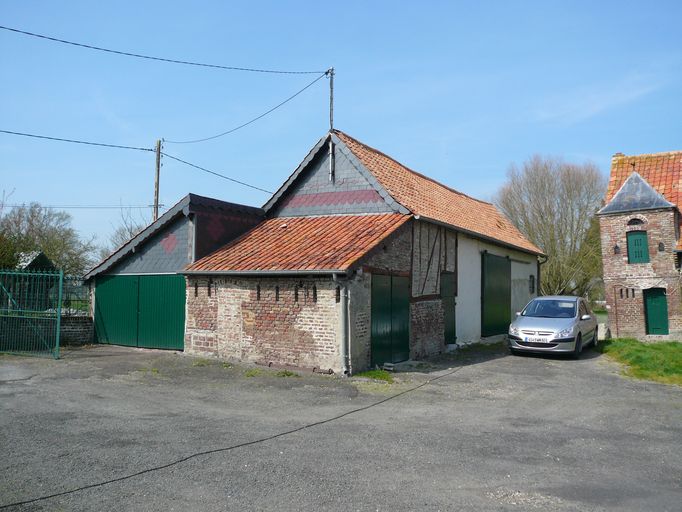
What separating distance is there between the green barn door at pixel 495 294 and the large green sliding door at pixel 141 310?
10401mm

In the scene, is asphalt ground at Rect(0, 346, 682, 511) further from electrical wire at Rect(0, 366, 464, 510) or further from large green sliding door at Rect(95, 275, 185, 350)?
large green sliding door at Rect(95, 275, 185, 350)

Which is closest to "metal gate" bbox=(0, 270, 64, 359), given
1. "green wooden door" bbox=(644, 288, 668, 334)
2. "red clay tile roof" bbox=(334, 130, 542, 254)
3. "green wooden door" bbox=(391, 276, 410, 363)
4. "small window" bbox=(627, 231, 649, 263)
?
"green wooden door" bbox=(391, 276, 410, 363)

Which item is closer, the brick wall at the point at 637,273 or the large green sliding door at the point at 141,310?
the large green sliding door at the point at 141,310

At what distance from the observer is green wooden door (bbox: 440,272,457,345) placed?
623 inches

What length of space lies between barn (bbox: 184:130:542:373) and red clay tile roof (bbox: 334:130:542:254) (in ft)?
0.32

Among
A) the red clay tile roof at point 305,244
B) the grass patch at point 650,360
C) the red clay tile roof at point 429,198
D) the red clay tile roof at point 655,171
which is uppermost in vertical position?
the red clay tile roof at point 655,171

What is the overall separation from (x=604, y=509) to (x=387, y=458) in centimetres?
219

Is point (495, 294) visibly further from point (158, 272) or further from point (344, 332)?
point (158, 272)

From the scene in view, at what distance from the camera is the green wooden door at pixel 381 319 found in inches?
478

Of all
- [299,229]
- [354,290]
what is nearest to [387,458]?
[354,290]

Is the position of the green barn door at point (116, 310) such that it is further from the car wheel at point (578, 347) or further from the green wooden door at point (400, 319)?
the car wheel at point (578, 347)

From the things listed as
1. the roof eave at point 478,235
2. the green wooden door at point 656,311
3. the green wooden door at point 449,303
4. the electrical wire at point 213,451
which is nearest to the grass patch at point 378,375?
the electrical wire at point 213,451

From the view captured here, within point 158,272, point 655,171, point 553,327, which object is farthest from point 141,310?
point 655,171

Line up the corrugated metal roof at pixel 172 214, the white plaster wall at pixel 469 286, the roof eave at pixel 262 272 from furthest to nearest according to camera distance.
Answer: the white plaster wall at pixel 469 286 → the corrugated metal roof at pixel 172 214 → the roof eave at pixel 262 272
